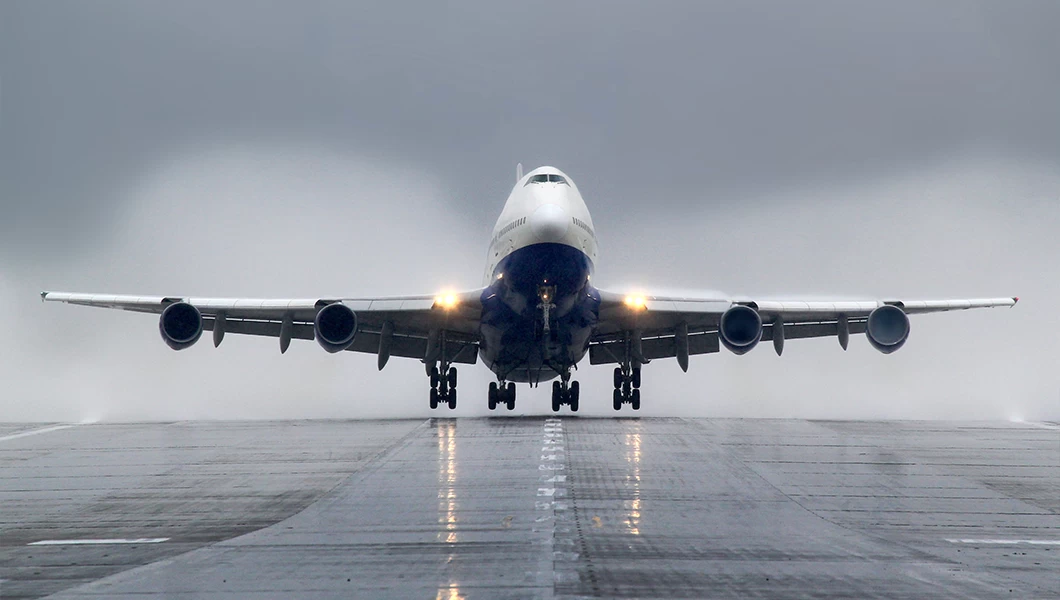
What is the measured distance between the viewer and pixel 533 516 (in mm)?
15984

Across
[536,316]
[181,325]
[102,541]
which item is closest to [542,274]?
[536,316]

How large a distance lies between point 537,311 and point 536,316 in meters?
0.26

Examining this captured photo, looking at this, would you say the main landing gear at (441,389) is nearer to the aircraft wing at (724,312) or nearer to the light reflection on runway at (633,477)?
the aircraft wing at (724,312)

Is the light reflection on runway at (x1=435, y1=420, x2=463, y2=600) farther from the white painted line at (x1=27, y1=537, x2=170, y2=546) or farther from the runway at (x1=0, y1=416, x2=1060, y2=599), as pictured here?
the white painted line at (x1=27, y1=537, x2=170, y2=546)

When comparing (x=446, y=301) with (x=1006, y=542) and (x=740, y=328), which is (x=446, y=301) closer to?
(x=740, y=328)

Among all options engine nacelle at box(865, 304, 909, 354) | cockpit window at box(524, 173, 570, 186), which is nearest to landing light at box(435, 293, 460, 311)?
cockpit window at box(524, 173, 570, 186)

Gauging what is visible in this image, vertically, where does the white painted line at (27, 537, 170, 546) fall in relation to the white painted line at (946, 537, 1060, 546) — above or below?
below

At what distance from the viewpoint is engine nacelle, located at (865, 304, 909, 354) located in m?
29.3

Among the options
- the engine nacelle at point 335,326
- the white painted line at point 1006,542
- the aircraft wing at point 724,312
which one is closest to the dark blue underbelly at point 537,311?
the aircraft wing at point 724,312

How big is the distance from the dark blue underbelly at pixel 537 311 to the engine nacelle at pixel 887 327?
848cm

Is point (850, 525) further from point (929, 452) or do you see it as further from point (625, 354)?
point (625, 354)

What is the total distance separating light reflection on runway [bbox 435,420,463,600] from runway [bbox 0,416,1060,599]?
0.20 ft

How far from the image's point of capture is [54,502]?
18844 millimetres

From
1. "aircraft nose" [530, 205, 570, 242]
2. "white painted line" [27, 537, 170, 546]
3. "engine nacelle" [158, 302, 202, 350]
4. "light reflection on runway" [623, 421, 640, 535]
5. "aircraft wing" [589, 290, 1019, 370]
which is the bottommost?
"white painted line" [27, 537, 170, 546]
